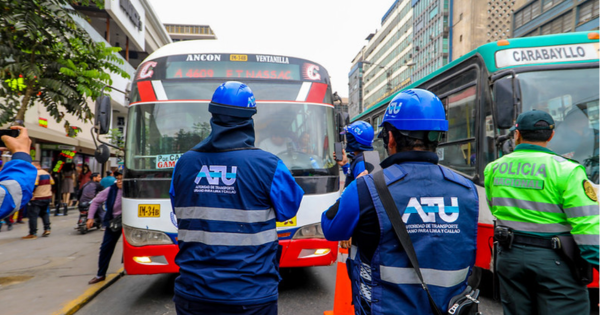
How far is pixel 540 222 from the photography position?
2.67m

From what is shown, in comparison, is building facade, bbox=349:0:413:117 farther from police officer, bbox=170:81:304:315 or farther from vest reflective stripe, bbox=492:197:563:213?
police officer, bbox=170:81:304:315

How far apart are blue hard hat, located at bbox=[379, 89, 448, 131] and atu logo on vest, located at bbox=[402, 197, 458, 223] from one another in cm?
34

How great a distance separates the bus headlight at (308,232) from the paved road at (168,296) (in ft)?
2.76

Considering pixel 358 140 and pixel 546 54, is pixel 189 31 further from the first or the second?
pixel 358 140

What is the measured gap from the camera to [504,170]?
2887 mm

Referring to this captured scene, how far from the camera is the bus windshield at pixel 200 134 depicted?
4.72 metres

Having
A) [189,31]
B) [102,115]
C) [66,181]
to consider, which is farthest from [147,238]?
[189,31]

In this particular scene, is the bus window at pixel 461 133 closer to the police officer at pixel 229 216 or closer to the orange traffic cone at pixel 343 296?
the orange traffic cone at pixel 343 296

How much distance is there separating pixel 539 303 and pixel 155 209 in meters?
3.71

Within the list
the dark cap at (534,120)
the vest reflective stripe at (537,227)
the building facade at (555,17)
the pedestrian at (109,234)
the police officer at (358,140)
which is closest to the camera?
the vest reflective stripe at (537,227)

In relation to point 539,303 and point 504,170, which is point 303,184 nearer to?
point 504,170

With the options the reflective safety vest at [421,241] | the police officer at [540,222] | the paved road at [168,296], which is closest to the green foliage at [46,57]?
the paved road at [168,296]

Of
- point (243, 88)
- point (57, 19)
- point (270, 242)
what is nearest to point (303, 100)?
point (243, 88)

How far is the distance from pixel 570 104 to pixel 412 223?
4.05 m
